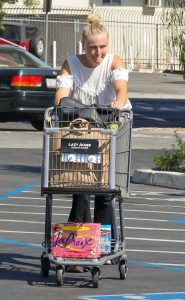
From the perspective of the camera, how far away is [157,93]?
3722 centimetres

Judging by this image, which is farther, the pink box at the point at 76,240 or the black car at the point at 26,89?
the black car at the point at 26,89

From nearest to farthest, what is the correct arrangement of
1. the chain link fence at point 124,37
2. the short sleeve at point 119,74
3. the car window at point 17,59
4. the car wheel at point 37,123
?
1. the short sleeve at point 119,74
2. the car window at point 17,59
3. the car wheel at point 37,123
4. the chain link fence at point 124,37

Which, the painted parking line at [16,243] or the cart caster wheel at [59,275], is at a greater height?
the cart caster wheel at [59,275]

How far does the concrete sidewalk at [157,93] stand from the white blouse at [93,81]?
6756mm

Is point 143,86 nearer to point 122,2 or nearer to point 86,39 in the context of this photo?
point 122,2

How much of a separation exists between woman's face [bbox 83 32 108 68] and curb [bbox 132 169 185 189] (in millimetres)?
6891

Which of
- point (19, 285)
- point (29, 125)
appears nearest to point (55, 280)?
point (19, 285)

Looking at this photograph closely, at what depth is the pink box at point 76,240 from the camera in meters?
8.20

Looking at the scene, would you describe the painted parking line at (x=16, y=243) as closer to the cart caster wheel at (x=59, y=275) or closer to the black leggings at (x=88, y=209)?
the black leggings at (x=88, y=209)

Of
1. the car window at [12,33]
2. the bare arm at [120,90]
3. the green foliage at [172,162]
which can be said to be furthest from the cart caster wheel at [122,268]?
the car window at [12,33]

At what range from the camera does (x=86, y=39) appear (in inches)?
338

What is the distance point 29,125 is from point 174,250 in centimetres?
1482

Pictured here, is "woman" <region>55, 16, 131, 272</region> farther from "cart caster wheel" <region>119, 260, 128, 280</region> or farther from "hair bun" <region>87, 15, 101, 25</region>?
"cart caster wheel" <region>119, 260, 128, 280</region>

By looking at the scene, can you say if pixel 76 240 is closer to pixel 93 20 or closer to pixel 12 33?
pixel 93 20
